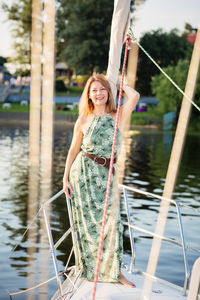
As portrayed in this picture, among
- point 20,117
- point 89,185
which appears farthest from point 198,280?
point 20,117

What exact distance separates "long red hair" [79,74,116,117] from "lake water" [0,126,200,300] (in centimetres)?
122

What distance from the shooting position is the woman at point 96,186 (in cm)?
416

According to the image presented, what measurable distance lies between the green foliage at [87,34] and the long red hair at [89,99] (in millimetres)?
43069

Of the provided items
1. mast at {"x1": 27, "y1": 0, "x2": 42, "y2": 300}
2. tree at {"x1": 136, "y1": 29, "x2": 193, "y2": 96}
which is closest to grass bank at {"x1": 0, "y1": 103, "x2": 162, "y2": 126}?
mast at {"x1": 27, "y1": 0, "x2": 42, "y2": 300}

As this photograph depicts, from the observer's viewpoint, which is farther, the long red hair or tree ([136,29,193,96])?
tree ([136,29,193,96])

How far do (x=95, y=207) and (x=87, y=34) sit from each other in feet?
148

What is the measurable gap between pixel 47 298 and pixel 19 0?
160ft

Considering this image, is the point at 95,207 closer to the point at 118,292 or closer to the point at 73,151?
the point at 73,151

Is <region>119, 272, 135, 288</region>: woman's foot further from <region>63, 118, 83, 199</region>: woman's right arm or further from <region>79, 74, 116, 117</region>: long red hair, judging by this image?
<region>79, 74, 116, 117</region>: long red hair

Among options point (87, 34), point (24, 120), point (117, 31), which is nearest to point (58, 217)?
point (117, 31)

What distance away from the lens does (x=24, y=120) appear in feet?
120

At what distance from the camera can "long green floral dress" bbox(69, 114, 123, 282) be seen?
A: 4.16m

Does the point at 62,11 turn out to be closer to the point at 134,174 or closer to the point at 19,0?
the point at 19,0

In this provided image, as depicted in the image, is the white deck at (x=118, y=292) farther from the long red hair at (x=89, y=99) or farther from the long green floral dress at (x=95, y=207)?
the long red hair at (x=89, y=99)
